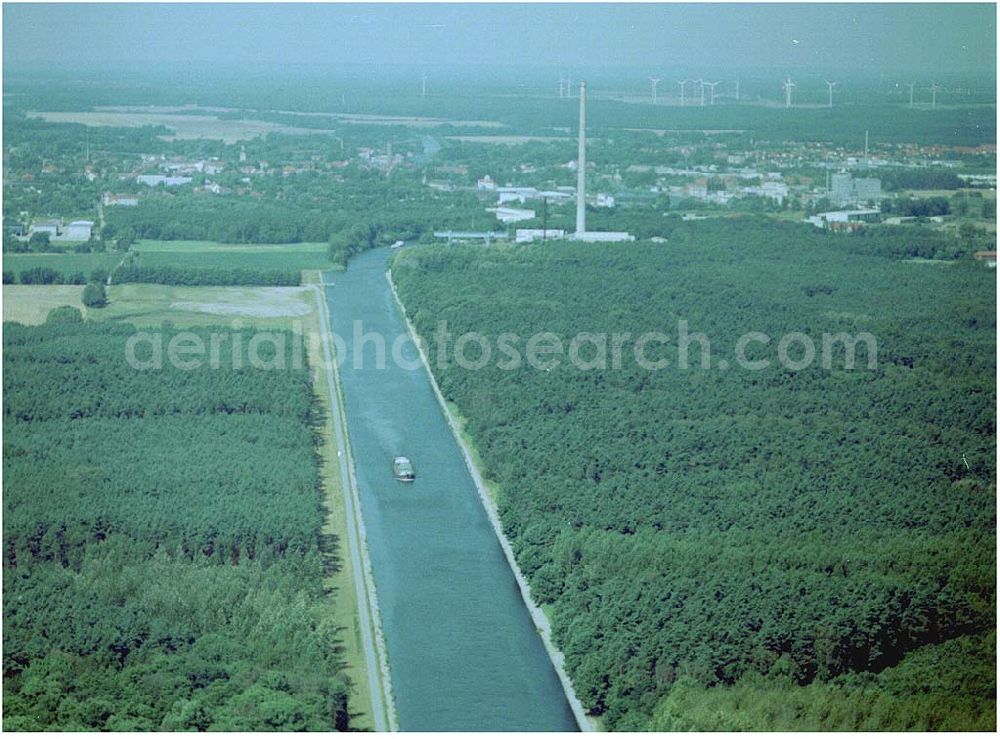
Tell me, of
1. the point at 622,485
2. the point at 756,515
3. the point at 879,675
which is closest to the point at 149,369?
the point at 622,485

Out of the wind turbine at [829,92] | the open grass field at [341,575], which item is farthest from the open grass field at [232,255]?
the wind turbine at [829,92]

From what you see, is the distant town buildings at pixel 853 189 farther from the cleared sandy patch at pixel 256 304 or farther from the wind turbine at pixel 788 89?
the cleared sandy patch at pixel 256 304

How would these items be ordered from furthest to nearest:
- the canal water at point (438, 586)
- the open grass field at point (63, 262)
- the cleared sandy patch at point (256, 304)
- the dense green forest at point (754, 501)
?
the open grass field at point (63, 262) < the cleared sandy patch at point (256, 304) < the canal water at point (438, 586) < the dense green forest at point (754, 501)

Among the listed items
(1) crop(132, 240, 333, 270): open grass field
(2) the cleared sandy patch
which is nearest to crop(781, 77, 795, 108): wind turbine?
(1) crop(132, 240, 333, 270): open grass field

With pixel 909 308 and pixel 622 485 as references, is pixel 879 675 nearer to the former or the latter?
pixel 622 485

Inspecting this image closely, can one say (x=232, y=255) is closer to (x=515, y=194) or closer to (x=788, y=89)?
(x=515, y=194)

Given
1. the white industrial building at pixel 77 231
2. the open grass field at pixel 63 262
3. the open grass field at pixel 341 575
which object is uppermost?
the white industrial building at pixel 77 231
